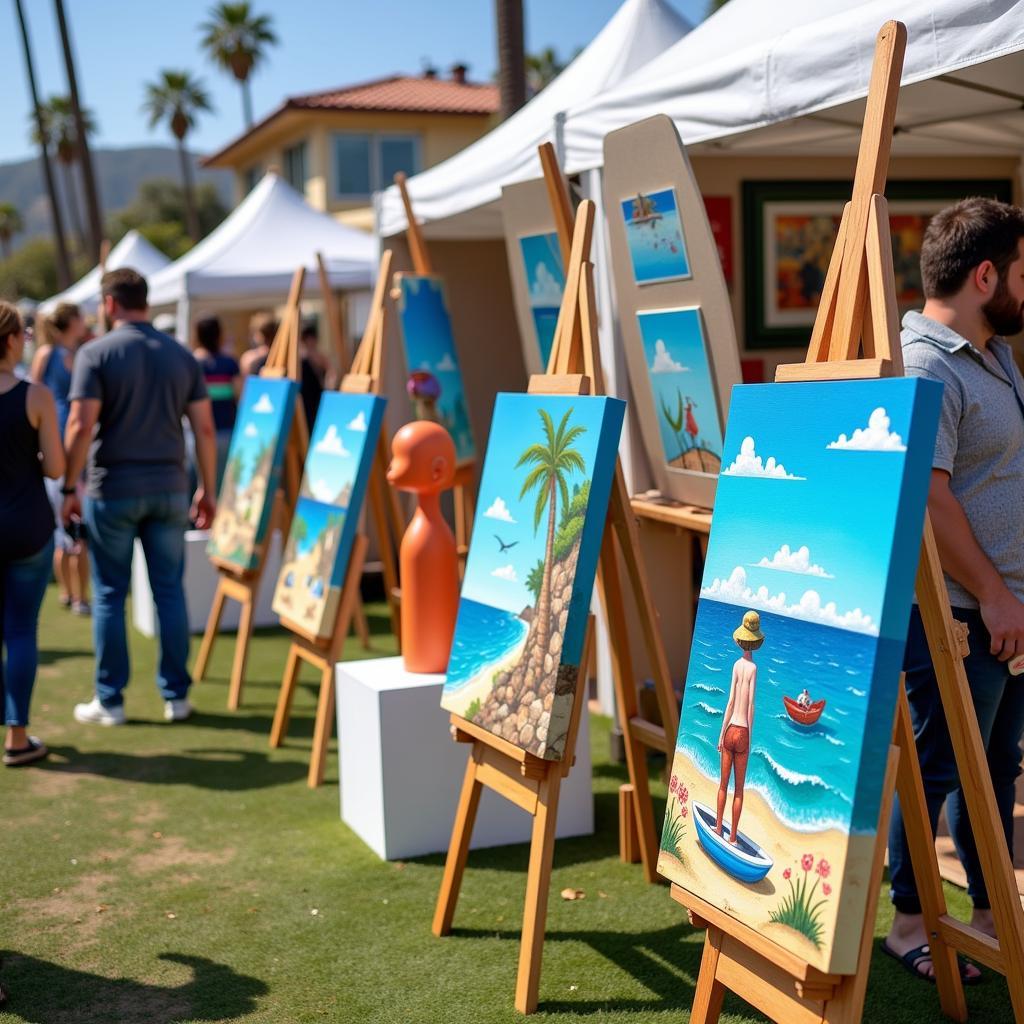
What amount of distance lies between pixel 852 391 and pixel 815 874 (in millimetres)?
815

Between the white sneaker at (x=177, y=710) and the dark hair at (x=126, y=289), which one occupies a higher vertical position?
the dark hair at (x=126, y=289)

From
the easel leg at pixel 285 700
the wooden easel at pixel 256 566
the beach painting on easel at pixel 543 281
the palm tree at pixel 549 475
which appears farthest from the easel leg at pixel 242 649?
the palm tree at pixel 549 475

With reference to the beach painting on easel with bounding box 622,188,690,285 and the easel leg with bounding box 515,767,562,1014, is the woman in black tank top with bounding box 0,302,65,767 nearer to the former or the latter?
the beach painting on easel with bounding box 622,188,690,285

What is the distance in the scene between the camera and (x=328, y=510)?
4891mm

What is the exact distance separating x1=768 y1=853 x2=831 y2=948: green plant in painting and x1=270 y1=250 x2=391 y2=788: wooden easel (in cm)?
273

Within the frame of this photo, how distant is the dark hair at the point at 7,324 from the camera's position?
439 cm

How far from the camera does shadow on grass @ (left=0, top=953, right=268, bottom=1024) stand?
2965 millimetres

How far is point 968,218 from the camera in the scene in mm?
2711

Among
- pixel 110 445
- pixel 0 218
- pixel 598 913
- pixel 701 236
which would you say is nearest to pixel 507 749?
pixel 598 913

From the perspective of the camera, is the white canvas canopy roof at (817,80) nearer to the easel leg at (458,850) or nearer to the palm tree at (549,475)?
the palm tree at (549,475)

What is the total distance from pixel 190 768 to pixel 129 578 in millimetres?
952

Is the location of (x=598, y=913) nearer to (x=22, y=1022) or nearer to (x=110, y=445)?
(x=22, y=1022)

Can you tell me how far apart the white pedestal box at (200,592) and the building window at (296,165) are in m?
20.7

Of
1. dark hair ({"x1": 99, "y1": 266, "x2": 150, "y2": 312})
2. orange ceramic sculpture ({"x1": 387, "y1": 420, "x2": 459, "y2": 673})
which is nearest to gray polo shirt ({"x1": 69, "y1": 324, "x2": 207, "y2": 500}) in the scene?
dark hair ({"x1": 99, "y1": 266, "x2": 150, "y2": 312})
